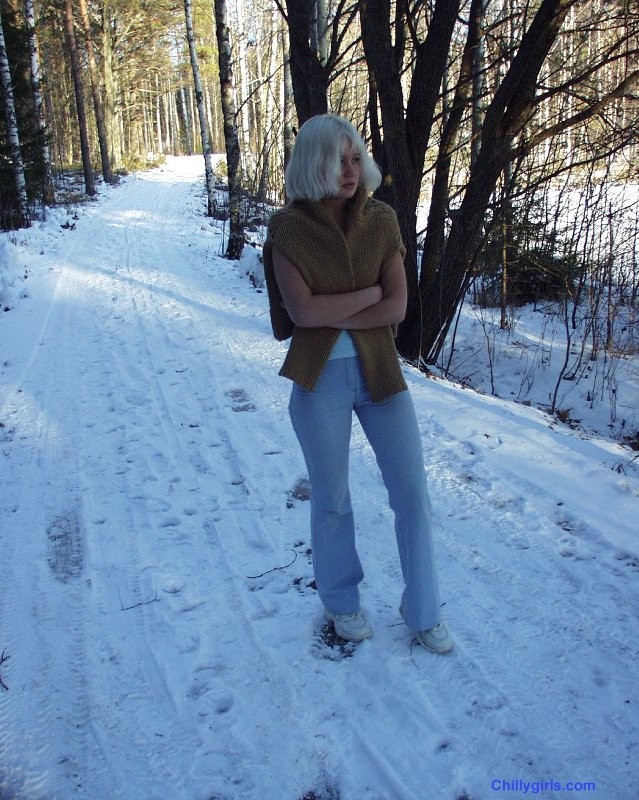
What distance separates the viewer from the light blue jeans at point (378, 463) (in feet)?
7.42

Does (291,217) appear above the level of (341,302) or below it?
above

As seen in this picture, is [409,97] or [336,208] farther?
[409,97]

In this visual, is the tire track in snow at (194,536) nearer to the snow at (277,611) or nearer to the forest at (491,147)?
the snow at (277,611)

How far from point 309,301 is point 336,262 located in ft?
0.60

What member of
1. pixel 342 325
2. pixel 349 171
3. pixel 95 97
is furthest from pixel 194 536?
pixel 95 97

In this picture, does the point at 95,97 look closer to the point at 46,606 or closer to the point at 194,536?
the point at 194,536

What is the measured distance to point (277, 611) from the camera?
2777 mm

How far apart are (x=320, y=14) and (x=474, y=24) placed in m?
6.49

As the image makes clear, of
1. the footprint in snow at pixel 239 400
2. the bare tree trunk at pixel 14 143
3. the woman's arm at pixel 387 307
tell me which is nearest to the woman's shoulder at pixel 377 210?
the woman's arm at pixel 387 307

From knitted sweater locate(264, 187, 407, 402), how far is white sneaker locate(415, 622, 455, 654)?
1018 millimetres

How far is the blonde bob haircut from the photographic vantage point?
6.84ft

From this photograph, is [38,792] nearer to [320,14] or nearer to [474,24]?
[474,24]

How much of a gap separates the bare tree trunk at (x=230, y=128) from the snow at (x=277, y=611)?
22.6ft

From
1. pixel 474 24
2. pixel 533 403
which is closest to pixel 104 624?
pixel 533 403
